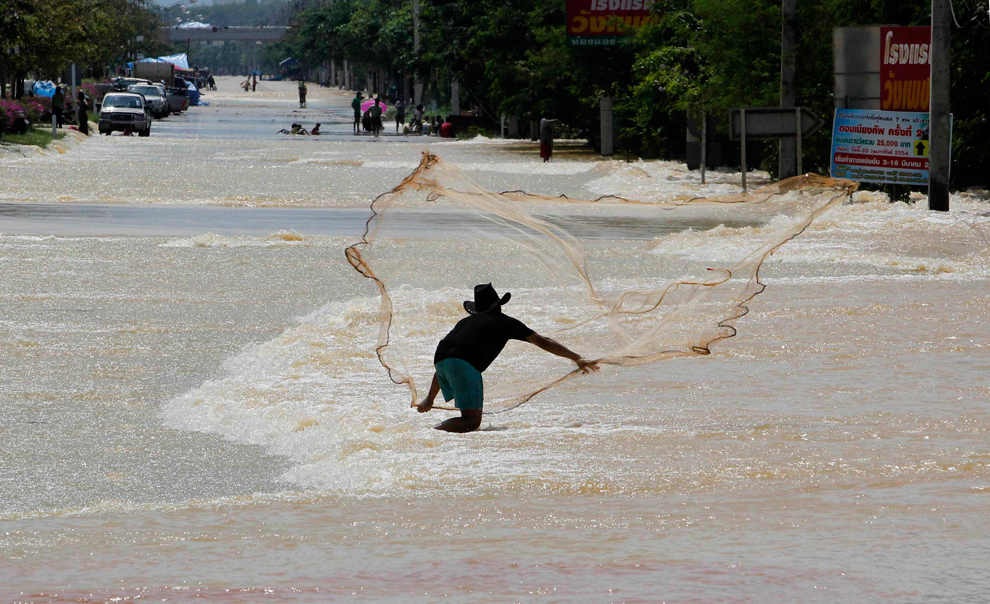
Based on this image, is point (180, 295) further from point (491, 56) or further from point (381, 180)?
point (491, 56)

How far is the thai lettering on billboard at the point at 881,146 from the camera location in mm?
24641

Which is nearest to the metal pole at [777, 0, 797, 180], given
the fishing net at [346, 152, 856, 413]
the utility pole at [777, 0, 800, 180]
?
the utility pole at [777, 0, 800, 180]

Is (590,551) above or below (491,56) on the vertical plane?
below

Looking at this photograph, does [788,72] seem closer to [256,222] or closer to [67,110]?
[256,222]

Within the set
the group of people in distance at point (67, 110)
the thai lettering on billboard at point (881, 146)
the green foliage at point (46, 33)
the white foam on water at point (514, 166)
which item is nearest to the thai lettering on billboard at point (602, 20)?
the white foam on water at point (514, 166)

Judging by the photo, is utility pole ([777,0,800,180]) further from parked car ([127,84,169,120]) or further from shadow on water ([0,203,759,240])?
parked car ([127,84,169,120])

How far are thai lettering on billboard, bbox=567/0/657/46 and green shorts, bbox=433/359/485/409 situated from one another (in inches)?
1427

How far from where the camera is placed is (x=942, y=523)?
7.61m

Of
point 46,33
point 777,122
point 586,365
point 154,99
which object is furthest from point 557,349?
point 154,99

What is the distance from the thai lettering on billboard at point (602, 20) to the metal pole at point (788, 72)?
14.3 metres

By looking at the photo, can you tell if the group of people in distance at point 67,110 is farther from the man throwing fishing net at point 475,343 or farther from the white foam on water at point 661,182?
the man throwing fishing net at point 475,343

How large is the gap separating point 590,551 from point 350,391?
4.48 metres

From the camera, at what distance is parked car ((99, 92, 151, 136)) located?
60.4m

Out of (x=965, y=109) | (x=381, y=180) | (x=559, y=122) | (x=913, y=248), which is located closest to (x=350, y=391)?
(x=913, y=248)
